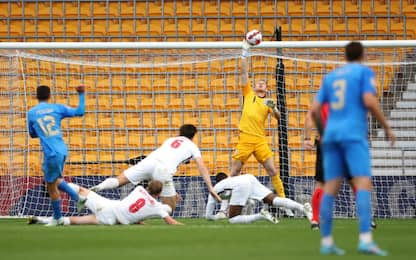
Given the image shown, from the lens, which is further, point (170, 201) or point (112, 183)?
point (112, 183)

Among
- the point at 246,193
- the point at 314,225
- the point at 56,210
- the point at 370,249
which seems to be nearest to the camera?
the point at 370,249

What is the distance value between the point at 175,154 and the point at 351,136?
688cm

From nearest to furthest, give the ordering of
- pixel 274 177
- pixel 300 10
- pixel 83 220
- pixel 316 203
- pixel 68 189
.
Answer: pixel 316 203 < pixel 83 220 < pixel 68 189 < pixel 274 177 < pixel 300 10

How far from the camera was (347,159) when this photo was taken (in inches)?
359

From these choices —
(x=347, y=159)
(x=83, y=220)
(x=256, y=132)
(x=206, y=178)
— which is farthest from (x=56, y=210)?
(x=347, y=159)

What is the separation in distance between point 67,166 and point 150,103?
77.4 inches

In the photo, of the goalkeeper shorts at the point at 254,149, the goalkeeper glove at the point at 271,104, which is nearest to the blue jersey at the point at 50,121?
the goalkeeper shorts at the point at 254,149

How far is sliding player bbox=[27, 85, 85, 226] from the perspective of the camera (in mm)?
14773

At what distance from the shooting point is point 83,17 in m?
22.3

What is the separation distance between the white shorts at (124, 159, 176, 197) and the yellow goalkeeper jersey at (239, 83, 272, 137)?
229cm

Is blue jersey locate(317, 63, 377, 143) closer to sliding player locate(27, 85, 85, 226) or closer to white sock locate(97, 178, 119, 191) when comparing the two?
sliding player locate(27, 85, 85, 226)

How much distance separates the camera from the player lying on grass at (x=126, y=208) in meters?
14.0

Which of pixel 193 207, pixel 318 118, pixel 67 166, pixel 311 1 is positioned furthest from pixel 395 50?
pixel 318 118

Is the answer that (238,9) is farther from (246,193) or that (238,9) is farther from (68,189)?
(68,189)
